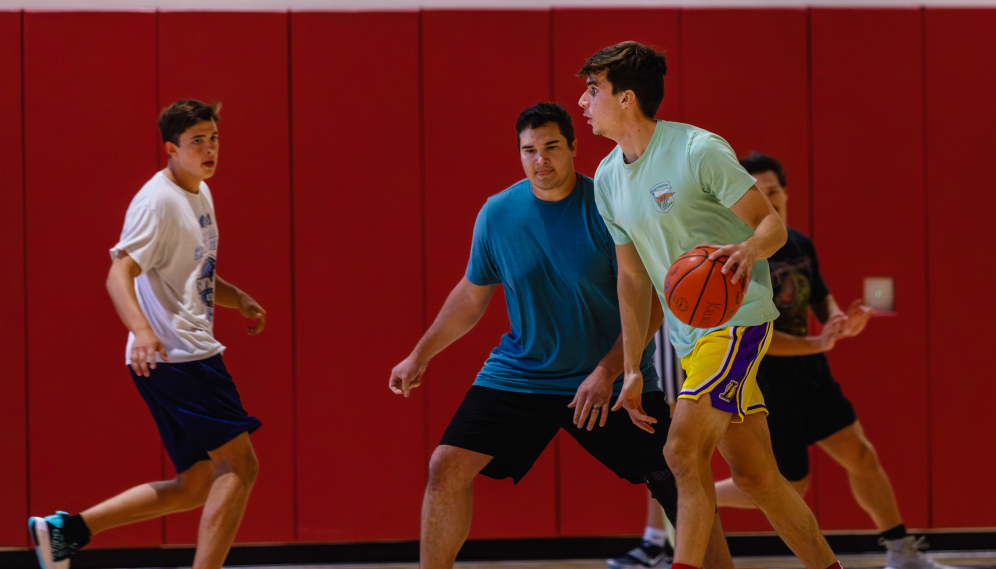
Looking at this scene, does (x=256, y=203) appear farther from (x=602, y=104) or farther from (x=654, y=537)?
(x=654, y=537)

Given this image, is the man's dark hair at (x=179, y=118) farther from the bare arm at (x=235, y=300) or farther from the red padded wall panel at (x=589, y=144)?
the red padded wall panel at (x=589, y=144)

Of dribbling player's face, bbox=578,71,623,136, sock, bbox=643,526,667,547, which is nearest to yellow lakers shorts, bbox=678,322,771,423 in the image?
dribbling player's face, bbox=578,71,623,136

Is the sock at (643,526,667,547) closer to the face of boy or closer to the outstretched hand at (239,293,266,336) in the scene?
the outstretched hand at (239,293,266,336)

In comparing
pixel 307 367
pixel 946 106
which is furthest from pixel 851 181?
pixel 307 367

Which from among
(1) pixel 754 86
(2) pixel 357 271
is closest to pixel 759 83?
(1) pixel 754 86

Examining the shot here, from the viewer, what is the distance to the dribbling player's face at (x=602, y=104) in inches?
93.8

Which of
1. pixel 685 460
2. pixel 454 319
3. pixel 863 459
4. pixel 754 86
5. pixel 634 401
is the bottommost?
pixel 863 459

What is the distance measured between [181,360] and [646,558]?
2070 millimetres

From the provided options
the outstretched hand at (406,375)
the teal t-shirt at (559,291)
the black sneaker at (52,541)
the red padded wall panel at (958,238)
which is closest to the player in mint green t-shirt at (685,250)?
the teal t-shirt at (559,291)

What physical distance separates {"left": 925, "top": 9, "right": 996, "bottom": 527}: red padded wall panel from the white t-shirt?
3178 millimetres

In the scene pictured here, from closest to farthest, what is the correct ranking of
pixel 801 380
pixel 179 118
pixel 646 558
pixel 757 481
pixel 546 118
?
pixel 757 481 → pixel 546 118 → pixel 179 118 → pixel 801 380 → pixel 646 558

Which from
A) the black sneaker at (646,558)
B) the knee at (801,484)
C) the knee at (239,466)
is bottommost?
the black sneaker at (646,558)

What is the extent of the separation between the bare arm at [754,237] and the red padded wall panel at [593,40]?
1.64m

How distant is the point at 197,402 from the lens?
2732 mm
